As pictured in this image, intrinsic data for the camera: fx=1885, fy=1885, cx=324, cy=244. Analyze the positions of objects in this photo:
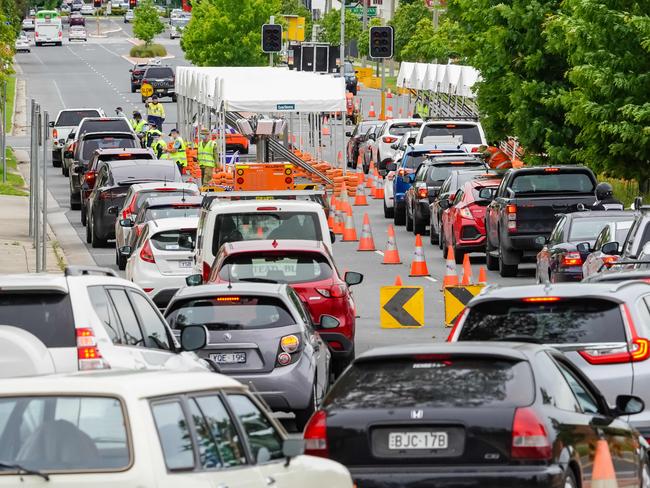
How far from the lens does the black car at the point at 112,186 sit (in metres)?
36.5

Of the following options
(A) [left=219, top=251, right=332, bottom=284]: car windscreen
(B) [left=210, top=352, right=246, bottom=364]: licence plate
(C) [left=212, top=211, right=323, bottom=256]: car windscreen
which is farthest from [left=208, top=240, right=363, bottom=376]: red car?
(B) [left=210, top=352, right=246, bottom=364]: licence plate

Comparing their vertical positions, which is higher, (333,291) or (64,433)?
(64,433)

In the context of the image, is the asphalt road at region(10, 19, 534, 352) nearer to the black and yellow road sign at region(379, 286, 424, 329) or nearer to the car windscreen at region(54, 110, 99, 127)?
the black and yellow road sign at region(379, 286, 424, 329)

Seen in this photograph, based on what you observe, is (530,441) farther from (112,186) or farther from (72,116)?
(72,116)

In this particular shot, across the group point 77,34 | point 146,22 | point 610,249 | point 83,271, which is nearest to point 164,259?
point 610,249

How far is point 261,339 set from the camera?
1580cm

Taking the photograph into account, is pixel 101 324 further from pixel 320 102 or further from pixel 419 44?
pixel 419 44

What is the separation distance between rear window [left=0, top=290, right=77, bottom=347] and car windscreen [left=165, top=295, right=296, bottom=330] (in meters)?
4.23

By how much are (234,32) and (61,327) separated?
253ft

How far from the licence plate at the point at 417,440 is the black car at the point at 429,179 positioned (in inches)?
1103

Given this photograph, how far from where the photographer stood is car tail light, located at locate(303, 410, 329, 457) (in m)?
10.4

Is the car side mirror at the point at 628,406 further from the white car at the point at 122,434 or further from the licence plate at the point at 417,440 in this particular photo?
the white car at the point at 122,434

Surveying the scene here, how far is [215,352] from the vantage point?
622 inches

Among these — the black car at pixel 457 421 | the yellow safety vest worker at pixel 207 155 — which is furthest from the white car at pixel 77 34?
the black car at pixel 457 421
